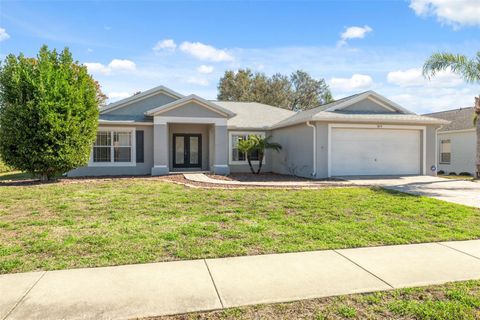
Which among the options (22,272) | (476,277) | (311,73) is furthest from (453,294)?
(311,73)

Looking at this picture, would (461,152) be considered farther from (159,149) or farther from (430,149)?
(159,149)

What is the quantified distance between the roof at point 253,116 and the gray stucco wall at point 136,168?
14.7ft

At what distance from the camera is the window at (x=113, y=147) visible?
17047 millimetres

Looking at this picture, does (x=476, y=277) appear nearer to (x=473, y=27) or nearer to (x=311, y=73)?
(x=473, y=27)

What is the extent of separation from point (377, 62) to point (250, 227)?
1412 cm

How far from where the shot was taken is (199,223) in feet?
22.5

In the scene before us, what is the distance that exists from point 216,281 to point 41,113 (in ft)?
36.8

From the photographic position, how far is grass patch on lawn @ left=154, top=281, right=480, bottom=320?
130 inches

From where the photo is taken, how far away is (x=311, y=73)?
1767 inches

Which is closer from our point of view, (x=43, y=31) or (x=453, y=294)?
(x=453, y=294)

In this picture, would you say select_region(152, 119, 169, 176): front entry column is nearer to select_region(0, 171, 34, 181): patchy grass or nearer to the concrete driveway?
select_region(0, 171, 34, 181): patchy grass

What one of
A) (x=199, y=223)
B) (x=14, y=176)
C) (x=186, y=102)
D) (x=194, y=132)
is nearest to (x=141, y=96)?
(x=186, y=102)

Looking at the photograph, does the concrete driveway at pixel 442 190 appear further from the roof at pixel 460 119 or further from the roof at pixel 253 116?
the roof at pixel 460 119

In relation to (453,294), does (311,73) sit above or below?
above
